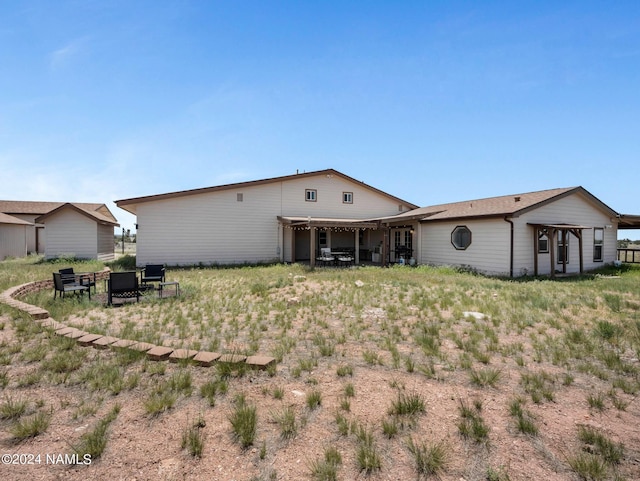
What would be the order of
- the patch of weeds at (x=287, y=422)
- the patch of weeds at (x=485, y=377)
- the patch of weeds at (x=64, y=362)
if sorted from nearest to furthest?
1. the patch of weeds at (x=287, y=422)
2. the patch of weeds at (x=485, y=377)
3. the patch of weeds at (x=64, y=362)

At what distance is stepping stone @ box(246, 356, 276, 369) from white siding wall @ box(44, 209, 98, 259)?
2105 centimetres

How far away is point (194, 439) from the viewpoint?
277 centimetres

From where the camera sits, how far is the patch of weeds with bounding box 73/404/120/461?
2658mm

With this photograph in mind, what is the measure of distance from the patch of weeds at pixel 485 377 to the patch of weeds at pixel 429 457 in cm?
151

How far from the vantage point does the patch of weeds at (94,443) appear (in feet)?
8.72

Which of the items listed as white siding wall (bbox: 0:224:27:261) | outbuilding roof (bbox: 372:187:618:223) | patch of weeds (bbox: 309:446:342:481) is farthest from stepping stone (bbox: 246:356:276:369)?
white siding wall (bbox: 0:224:27:261)

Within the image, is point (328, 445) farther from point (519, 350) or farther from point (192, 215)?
point (192, 215)

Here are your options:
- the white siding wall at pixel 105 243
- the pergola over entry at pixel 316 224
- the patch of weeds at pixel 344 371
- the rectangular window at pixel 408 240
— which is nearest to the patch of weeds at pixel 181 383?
the patch of weeds at pixel 344 371

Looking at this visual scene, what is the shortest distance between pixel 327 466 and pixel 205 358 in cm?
256

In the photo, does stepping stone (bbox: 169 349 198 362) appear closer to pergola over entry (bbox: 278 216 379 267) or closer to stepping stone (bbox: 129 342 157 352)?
stepping stone (bbox: 129 342 157 352)

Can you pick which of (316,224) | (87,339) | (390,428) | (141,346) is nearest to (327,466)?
(390,428)

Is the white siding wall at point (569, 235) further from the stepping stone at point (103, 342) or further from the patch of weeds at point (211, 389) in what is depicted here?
the stepping stone at point (103, 342)

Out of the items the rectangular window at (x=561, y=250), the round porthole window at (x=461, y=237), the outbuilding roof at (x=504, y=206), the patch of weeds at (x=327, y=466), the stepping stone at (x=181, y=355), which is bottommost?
the patch of weeds at (x=327, y=466)

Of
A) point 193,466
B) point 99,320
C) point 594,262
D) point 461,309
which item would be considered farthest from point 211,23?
point 594,262
